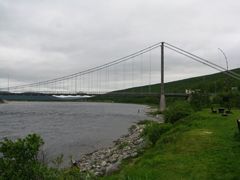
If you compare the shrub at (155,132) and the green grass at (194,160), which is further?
the shrub at (155,132)

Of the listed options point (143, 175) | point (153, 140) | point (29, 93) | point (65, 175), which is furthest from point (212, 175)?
point (29, 93)

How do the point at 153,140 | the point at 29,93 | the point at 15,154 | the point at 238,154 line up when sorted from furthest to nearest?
the point at 29,93 → the point at 153,140 → the point at 238,154 → the point at 15,154

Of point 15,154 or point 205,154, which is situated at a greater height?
point 15,154

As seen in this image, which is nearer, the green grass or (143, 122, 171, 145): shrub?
the green grass

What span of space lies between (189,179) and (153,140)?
45.7 ft

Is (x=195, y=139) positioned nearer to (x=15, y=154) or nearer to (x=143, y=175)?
(x=143, y=175)

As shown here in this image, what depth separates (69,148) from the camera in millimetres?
35594

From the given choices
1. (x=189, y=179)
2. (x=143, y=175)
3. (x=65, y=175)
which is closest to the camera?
(x=65, y=175)

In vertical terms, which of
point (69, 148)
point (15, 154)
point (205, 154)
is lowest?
point (69, 148)

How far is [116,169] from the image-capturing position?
20516 millimetres

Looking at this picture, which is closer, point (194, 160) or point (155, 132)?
point (194, 160)

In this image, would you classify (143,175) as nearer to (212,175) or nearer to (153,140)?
(212,175)

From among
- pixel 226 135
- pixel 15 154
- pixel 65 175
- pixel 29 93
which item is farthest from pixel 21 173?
pixel 29 93

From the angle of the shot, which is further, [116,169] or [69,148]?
[69,148]
